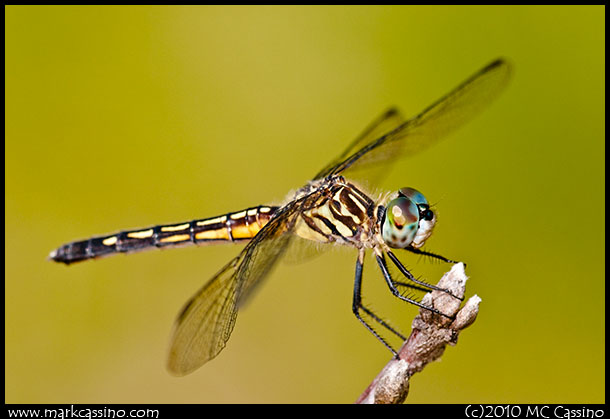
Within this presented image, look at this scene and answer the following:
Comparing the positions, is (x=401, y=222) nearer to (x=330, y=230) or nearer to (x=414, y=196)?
(x=414, y=196)

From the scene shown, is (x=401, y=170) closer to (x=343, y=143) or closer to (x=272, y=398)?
(x=343, y=143)

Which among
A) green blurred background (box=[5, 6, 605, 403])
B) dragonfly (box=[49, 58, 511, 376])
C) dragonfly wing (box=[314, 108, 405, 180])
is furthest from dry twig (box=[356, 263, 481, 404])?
dragonfly wing (box=[314, 108, 405, 180])

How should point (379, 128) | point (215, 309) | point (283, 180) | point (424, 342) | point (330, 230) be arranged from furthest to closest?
point (283, 180), point (379, 128), point (330, 230), point (215, 309), point (424, 342)

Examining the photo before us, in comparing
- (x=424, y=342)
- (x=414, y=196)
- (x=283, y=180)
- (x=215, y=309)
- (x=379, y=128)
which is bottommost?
(x=424, y=342)

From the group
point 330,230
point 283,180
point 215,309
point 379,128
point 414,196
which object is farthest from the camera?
point 283,180

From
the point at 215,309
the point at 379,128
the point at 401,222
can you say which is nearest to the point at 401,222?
the point at 401,222

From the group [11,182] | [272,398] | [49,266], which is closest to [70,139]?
[11,182]

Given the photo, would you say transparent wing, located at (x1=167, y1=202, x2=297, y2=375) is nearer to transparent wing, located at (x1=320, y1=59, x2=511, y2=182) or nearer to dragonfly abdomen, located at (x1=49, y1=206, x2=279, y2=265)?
dragonfly abdomen, located at (x1=49, y1=206, x2=279, y2=265)
